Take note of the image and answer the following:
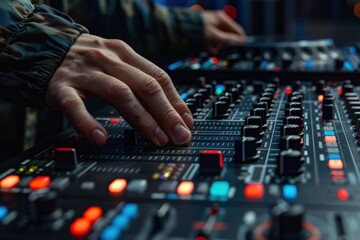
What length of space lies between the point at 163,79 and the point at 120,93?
0.15 m

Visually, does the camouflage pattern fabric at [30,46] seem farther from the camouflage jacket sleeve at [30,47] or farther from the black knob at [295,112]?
the black knob at [295,112]

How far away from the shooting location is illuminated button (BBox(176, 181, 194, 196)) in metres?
0.76

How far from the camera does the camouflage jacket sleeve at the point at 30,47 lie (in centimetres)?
116

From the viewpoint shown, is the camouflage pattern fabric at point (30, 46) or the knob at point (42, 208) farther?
the camouflage pattern fabric at point (30, 46)

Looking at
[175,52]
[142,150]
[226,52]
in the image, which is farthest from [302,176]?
[175,52]

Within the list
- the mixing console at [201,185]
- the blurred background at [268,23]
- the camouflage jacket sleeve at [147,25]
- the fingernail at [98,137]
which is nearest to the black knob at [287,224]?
the mixing console at [201,185]

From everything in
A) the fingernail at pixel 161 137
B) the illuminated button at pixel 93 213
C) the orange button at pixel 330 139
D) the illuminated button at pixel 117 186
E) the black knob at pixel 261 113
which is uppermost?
the illuminated button at pixel 93 213

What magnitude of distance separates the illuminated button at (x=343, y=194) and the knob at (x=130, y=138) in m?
0.41

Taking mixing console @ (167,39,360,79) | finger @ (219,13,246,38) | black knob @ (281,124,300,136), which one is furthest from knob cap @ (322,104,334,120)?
finger @ (219,13,246,38)

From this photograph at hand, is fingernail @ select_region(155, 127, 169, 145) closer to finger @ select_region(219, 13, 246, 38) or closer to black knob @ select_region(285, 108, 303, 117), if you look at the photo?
black knob @ select_region(285, 108, 303, 117)

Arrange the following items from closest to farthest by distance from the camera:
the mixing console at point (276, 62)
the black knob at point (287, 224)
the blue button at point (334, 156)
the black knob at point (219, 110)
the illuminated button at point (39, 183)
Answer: the black knob at point (287, 224), the illuminated button at point (39, 183), the blue button at point (334, 156), the black knob at point (219, 110), the mixing console at point (276, 62)

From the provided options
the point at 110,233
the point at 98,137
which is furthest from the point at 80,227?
the point at 98,137

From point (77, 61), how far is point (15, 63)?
0.49ft

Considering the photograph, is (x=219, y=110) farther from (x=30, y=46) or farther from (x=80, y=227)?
(x=80, y=227)
